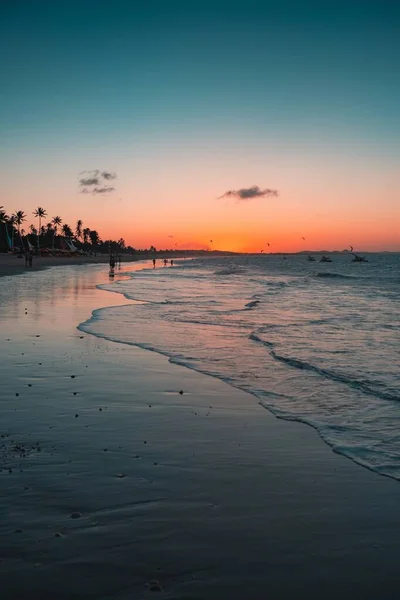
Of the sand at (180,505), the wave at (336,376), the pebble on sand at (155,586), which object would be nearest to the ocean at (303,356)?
the wave at (336,376)

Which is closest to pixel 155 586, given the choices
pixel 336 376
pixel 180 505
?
pixel 180 505

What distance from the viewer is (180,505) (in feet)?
17.4

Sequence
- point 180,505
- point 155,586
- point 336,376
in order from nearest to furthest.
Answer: point 155,586, point 180,505, point 336,376

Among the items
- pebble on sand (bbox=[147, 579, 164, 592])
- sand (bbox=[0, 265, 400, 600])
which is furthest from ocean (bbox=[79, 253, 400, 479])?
pebble on sand (bbox=[147, 579, 164, 592])

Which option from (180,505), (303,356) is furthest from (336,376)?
(180,505)

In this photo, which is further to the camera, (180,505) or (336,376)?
(336,376)

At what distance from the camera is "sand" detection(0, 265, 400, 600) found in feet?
13.3

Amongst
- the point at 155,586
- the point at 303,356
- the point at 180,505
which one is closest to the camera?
the point at 155,586

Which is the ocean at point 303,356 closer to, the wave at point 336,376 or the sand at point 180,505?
the wave at point 336,376

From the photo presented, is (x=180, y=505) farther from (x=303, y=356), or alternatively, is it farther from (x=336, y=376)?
(x=303, y=356)

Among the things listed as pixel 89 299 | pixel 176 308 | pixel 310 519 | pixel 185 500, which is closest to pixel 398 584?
pixel 310 519

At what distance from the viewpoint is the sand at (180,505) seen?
4059 mm

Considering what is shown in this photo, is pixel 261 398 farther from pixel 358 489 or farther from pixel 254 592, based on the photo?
pixel 254 592

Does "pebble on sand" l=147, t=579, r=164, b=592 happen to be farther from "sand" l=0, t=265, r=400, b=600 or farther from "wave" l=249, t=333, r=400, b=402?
"wave" l=249, t=333, r=400, b=402
